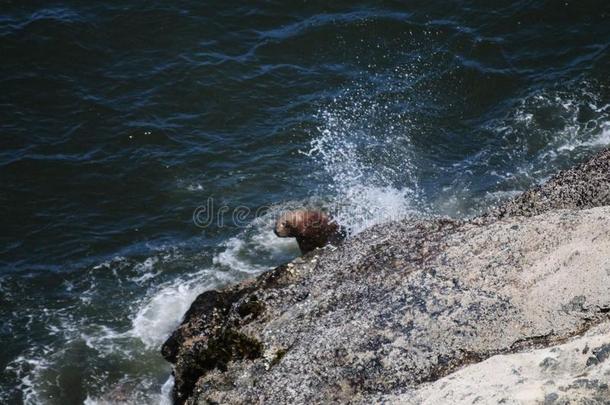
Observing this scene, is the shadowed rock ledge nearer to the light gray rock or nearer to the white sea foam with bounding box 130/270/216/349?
the light gray rock

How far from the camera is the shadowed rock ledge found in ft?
15.4

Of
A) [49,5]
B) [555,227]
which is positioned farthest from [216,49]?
[555,227]

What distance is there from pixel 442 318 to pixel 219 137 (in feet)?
29.3

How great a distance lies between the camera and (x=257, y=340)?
255 inches

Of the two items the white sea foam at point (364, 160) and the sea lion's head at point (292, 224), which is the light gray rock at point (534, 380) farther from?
the white sea foam at point (364, 160)

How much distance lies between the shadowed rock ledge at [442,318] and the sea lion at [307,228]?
7.91 ft

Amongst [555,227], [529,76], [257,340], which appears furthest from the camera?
[529,76]

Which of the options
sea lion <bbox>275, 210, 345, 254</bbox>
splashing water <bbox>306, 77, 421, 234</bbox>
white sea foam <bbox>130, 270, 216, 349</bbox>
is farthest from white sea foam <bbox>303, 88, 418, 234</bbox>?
white sea foam <bbox>130, 270, 216, 349</bbox>

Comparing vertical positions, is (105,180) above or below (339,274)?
below

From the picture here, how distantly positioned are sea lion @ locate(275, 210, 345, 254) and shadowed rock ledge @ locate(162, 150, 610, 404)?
95.0 inches

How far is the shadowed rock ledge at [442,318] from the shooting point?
4699mm

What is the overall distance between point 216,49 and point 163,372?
25.7 ft

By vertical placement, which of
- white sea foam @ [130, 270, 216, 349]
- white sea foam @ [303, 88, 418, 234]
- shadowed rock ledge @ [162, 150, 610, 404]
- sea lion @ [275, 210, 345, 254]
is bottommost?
white sea foam @ [130, 270, 216, 349]

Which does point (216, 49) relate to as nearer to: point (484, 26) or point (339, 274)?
point (484, 26)
